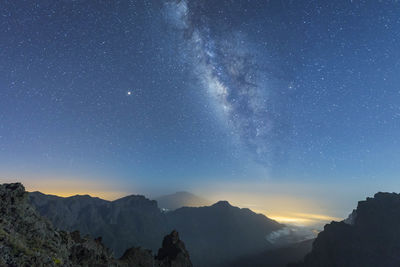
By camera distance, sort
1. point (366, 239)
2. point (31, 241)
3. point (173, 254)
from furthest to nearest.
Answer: point (366, 239)
point (173, 254)
point (31, 241)

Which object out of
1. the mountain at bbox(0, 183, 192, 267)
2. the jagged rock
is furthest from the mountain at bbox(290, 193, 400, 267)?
the mountain at bbox(0, 183, 192, 267)

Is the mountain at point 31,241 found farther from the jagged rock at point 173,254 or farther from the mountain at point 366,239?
the mountain at point 366,239

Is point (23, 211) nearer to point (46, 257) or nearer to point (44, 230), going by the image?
point (44, 230)

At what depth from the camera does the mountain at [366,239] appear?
13450cm

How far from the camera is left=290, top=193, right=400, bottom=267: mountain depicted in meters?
134

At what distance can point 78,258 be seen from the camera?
34969 mm

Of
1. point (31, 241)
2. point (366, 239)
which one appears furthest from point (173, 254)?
point (366, 239)

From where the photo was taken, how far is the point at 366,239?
147000 millimetres

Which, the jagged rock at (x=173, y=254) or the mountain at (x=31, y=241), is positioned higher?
the mountain at (x=31, y=241)

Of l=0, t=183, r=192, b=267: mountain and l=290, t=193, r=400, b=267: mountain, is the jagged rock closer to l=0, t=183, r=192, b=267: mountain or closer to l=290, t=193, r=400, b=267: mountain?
l=0, t=183, r=192, b=267: mountain

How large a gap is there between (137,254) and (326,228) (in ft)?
536

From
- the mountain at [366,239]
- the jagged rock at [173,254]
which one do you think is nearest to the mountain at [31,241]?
the jagged rock at [173,254]

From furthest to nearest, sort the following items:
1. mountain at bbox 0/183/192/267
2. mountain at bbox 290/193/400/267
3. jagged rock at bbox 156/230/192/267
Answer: mountain at bbox 290/193/400/267
jagged rock at bbox 156/230/192/267
mountain at bbox 0/183/192/267

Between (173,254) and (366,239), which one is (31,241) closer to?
(173,254)
